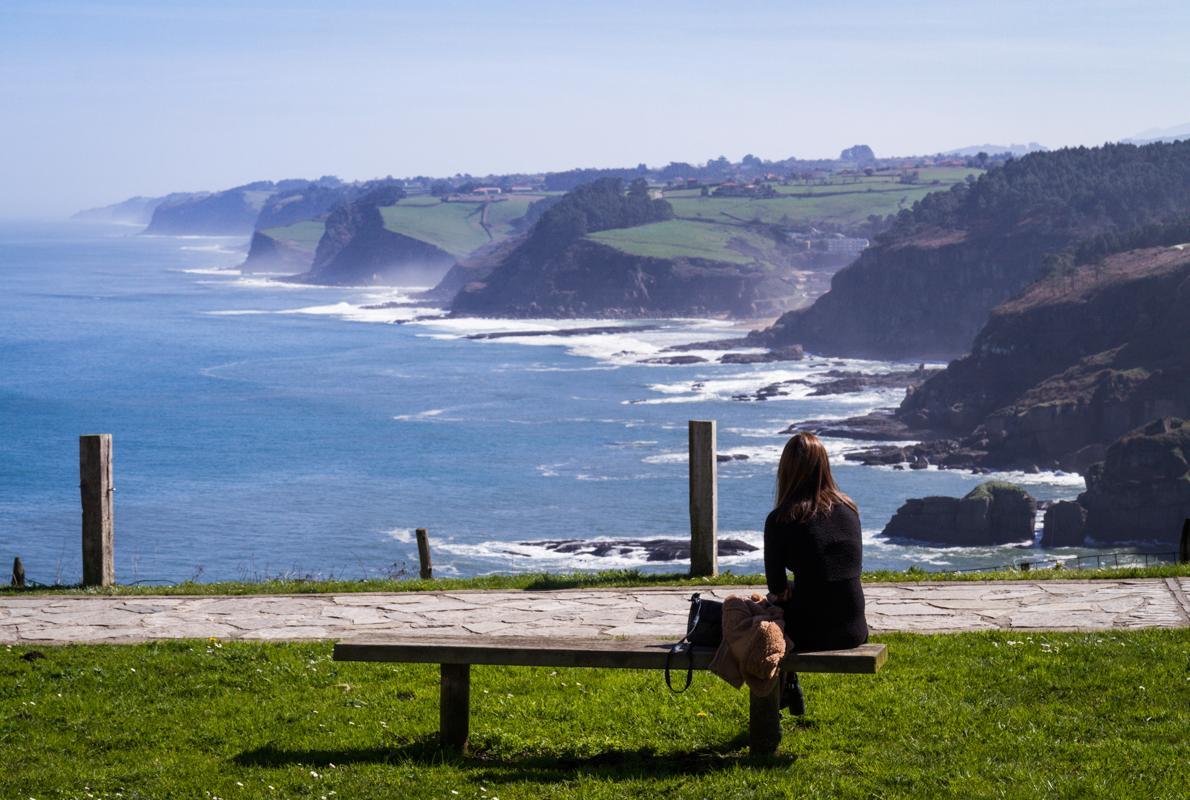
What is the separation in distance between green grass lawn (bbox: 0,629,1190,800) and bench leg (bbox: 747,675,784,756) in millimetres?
88

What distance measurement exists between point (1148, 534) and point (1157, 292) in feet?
107

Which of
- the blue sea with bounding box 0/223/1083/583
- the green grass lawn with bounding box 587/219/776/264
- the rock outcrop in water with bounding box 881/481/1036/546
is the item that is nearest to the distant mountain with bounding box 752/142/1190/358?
the blue sea with bounding box 0/223/1083/583

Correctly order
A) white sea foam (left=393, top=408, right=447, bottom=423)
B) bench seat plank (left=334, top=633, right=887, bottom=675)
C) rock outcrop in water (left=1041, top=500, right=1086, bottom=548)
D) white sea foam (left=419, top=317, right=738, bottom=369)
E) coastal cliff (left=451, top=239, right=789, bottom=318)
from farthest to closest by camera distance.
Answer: coastal cliff (left=451, top=239, right=789, bottom=318), white sea foam (left=419, top=317, right=738, bottom=369), white sea foam (left=393, top=408, right=447, bottom=423), rock outcrop in water (left=1041, top=500, right=1086, bottom=548), bench seat plank (left=334, top=633, right=887, bottom=675)

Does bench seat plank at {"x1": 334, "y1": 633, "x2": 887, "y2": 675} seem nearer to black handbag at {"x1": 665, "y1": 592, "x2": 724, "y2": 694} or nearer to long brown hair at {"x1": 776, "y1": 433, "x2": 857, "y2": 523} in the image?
black handbag at {"x1": 665, "y1": 592, "x2": 724, "y2": 694}

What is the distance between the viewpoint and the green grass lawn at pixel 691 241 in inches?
6794

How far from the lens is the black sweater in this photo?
7.63 metres

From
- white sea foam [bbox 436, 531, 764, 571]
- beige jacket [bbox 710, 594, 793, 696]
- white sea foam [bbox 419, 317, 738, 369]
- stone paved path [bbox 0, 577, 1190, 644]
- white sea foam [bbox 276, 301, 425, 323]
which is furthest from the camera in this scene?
white sea foam [bbox 276, 301, 425, 323]

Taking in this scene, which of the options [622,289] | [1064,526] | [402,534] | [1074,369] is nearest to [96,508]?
[402,534]

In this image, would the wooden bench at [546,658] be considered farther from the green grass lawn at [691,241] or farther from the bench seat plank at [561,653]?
the green grass lawn at [691,241]

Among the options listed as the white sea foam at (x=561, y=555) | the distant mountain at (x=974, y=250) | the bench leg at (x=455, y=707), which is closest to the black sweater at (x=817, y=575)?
the bench leg at (x=455, y=707)

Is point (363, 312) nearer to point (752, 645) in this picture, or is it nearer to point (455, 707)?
point (455, 707)

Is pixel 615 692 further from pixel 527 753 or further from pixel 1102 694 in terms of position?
pixel 1102 694

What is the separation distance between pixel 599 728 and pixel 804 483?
1.92 m

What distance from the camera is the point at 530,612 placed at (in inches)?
459
